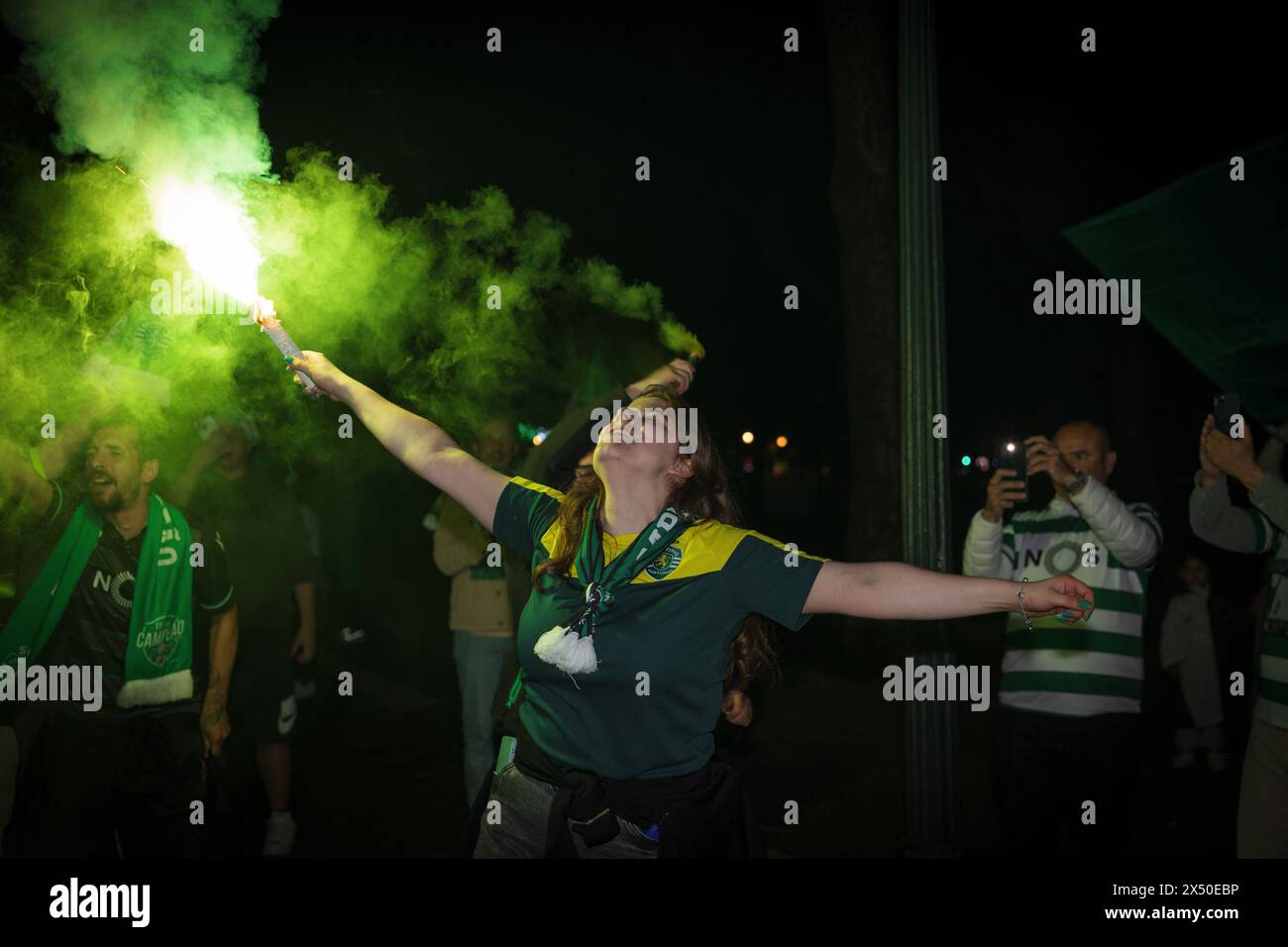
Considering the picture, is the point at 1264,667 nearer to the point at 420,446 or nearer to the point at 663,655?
the point at 663,655

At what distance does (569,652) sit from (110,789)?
258 centimetres

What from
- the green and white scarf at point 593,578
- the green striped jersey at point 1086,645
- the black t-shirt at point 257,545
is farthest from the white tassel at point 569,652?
the black t-shirt at point 257,545

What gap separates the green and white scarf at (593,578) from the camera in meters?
3.10

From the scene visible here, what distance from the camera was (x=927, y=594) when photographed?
297 cm

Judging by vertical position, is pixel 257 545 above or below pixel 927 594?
above

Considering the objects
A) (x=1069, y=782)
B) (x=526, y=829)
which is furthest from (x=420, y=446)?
(x=1069, y=782)

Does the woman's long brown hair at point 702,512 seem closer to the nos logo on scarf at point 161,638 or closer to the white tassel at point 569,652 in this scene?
the white tassel at point 569,652

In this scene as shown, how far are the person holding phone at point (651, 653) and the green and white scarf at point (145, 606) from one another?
2.06 m

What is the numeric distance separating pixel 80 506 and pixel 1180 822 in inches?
275

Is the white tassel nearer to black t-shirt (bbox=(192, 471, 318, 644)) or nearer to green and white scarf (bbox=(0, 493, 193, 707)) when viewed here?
green and white scarf (bbox=(0, 493, 193, 707))

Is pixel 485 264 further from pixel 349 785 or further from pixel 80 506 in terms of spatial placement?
pixel 349 785

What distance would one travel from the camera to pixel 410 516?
24.5 meters

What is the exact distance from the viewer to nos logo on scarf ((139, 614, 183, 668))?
4555 mm
